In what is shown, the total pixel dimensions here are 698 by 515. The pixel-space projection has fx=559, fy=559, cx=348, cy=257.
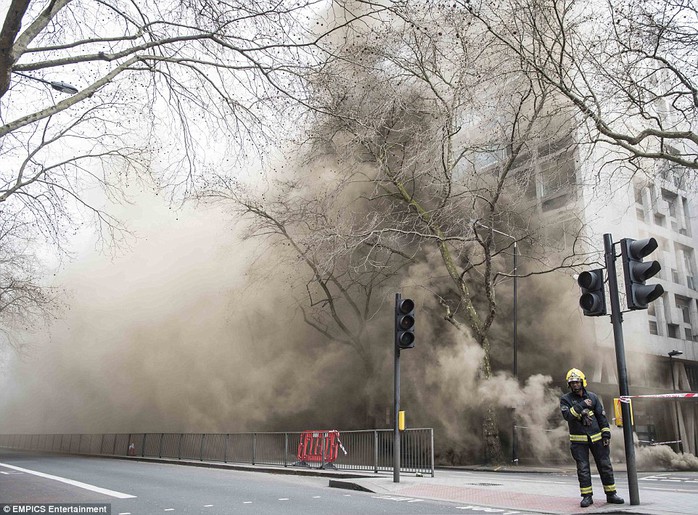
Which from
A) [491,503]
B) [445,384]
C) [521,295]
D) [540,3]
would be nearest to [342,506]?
[491,503]

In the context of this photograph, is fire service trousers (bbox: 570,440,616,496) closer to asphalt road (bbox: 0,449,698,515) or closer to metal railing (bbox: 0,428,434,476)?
asphalt road (bbox: 0,449,698,515)

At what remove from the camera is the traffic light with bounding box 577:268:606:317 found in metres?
5.97

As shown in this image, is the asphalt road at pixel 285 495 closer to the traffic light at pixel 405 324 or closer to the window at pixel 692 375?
the traffic light at pixel 405 324

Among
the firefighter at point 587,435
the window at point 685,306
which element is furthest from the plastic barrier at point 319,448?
the window at point 685,306

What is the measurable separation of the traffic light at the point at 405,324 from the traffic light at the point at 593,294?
10.0 ft

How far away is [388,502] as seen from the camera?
659cm

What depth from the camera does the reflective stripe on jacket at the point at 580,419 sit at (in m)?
5.77

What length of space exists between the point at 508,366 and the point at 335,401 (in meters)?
6.00

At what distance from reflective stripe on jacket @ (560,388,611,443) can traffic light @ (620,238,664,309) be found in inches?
42.8

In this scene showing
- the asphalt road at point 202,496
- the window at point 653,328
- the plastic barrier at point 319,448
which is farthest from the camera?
the window at point 653,328

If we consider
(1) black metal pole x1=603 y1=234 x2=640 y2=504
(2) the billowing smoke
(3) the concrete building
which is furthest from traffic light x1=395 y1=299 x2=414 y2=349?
(2) the billowing smoke

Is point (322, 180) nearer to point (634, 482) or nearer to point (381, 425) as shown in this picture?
point (381, 425)

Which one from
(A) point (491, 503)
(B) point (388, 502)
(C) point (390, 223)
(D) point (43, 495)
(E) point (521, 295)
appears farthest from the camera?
(E) point (521, 295)

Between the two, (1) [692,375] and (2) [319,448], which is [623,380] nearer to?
(2) [319,448]
